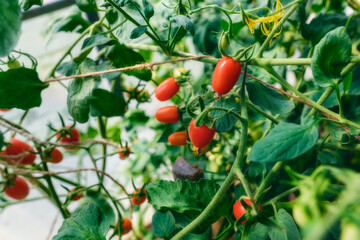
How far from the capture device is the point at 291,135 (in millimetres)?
342

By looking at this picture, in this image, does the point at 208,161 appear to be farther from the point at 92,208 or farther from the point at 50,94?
the point at 50,94

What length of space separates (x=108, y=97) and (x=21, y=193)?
1.04 ft

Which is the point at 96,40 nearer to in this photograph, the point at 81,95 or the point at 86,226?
the point at 81,95

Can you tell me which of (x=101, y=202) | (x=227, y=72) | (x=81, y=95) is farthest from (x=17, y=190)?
(x=227, y=72)

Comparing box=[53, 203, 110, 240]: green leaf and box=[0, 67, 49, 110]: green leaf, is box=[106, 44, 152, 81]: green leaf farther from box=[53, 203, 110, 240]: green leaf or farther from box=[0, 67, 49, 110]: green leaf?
box=[53, 203, 110, 240]: green leaf

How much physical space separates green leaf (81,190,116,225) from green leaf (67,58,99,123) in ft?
0.63

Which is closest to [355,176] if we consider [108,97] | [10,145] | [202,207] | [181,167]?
[202,207]

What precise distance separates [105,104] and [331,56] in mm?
421

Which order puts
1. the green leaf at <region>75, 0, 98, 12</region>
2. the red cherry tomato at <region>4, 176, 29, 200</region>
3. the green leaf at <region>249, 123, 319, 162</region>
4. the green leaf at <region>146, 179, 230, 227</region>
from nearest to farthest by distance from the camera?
the green leaf at <region>249, 123, 319, 162</region> < the green leaf at <region>146, 179, 230, 227</region> < the green leaf at <region>75, 0, 98, 12</region> < the red cherry tomato at <region>4, 176, 29, 200</region>

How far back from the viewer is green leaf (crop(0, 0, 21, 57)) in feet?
1.10

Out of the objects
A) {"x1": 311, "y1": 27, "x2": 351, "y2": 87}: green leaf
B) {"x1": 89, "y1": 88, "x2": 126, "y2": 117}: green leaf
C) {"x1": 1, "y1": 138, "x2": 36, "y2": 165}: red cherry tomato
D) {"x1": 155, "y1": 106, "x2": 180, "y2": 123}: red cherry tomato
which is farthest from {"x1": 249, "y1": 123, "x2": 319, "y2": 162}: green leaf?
{"x1": 1, "y1": 138, "x2": 36, "y2": 165}: red cherry tomato

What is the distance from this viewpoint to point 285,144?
0.33 m

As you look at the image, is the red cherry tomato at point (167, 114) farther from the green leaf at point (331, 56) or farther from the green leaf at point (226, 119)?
the green leaf at point (331, 56)

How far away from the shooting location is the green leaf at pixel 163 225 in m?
0.50
